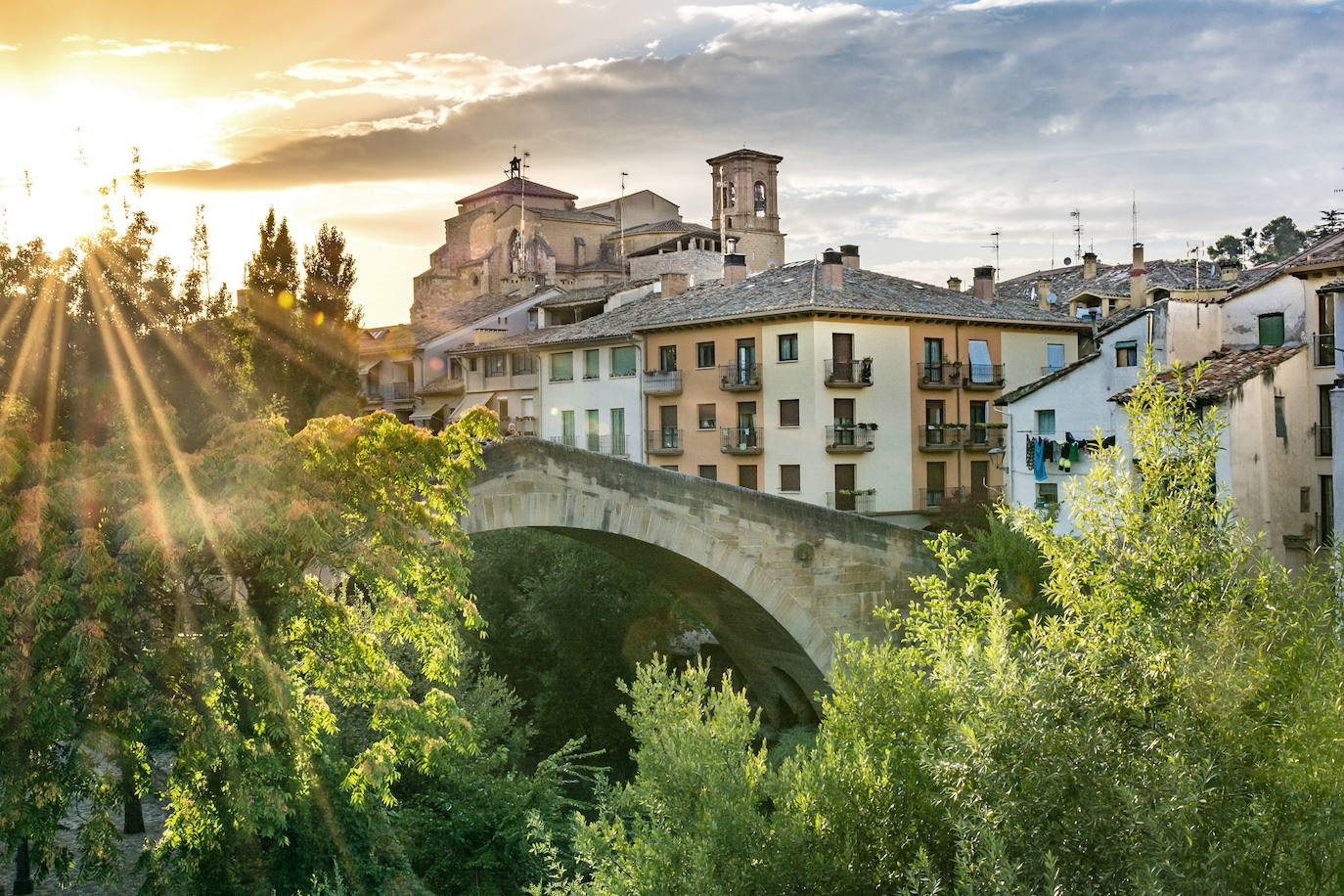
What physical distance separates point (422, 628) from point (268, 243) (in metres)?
16.7

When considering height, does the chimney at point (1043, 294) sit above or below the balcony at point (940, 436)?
above

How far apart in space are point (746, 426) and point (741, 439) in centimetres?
45

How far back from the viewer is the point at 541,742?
89.7 ft

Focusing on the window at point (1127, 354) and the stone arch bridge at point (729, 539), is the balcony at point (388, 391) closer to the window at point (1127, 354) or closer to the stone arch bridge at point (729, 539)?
the stone arch bridge at point (729, 539)

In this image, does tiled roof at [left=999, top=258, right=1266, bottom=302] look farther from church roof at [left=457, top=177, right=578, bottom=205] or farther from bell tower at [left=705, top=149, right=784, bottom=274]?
church roof at [left=457, top=177, right=578, bottom=205]

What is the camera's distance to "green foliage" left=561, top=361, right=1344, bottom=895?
21.9 ft

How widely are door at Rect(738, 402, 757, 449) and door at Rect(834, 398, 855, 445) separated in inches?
99.2

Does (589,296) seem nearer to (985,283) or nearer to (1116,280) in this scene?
(985,283)

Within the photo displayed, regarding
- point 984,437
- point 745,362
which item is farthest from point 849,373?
point 984,437

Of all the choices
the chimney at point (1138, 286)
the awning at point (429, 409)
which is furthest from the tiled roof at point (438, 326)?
the chimney at point (1138, 286)

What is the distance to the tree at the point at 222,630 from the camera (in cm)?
1169

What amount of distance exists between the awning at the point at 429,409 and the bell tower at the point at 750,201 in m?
24.1

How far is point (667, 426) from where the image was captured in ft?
133

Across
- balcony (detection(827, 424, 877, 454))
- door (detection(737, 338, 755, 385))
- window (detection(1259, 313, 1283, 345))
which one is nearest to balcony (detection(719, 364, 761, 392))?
door (detection(737, 338, 755, 385))
